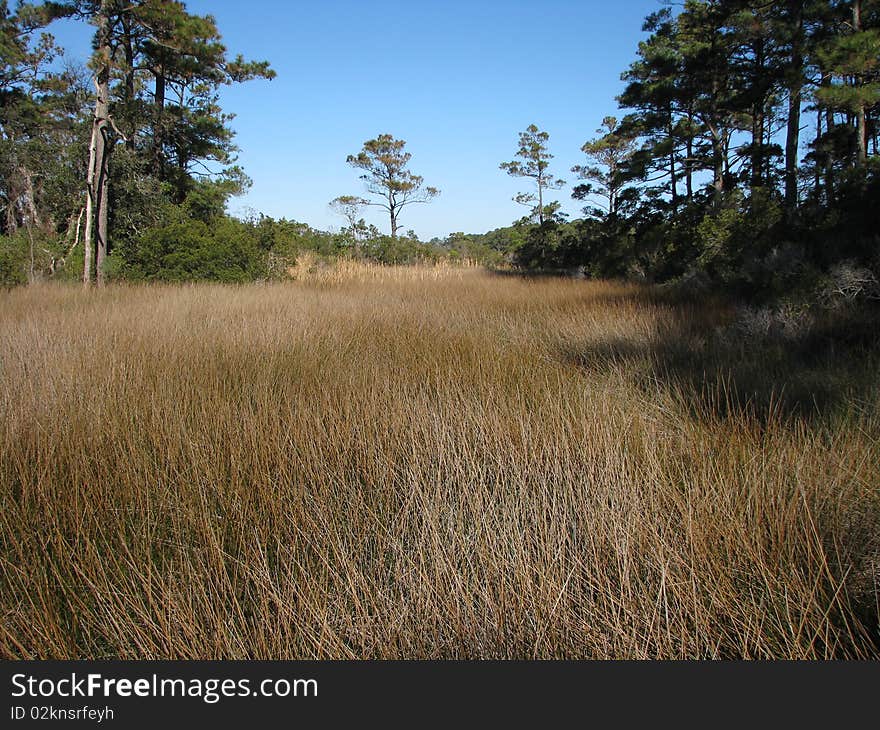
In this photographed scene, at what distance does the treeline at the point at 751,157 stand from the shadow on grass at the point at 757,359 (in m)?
0.61

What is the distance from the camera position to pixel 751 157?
1323 cm

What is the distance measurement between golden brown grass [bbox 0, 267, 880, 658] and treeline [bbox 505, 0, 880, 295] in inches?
154

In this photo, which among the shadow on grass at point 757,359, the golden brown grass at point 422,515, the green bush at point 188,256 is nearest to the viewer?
the golden brown grass at point 422,515

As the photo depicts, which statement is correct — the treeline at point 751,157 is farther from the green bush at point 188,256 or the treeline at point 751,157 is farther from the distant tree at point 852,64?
the green bush at point 188,256

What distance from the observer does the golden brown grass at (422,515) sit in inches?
55.5

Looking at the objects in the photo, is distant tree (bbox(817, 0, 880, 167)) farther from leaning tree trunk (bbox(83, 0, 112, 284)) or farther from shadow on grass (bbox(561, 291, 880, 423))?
leaning tree trunk (bbox(83, 0, 112, 284))

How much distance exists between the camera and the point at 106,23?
980cm

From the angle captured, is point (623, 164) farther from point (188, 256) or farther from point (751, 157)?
point (188, 256)

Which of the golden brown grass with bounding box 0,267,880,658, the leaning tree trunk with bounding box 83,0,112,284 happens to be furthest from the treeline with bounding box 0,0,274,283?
the golden brown grass with bounding box 0,267,880,658

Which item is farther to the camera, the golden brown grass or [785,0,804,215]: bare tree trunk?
[785,0,804,215]: bare tree trunk

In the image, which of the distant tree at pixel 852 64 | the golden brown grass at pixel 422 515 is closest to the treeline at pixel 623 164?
the distant tree at pixel 852 64

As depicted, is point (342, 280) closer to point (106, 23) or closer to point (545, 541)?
point (106, 23)

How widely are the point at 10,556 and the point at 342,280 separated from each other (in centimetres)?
1363

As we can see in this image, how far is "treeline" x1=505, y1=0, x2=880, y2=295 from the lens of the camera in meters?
6.25
